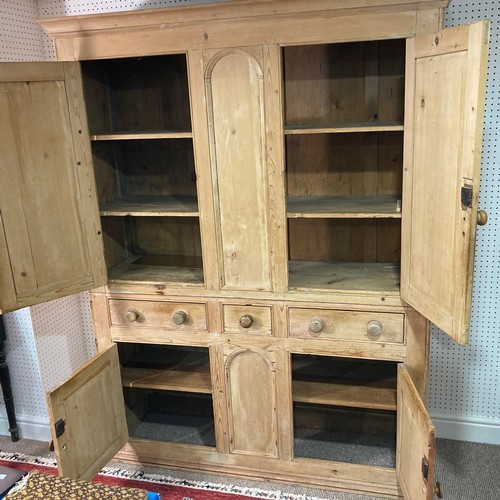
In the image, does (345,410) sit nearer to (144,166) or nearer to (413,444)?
(413,444)

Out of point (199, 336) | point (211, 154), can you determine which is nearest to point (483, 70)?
point (211, 154)

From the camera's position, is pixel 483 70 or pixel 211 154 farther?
pixel 211 154

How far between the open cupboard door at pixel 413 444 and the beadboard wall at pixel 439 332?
67 centimetres

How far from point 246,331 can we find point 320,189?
0.82 metres

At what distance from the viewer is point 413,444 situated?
2.05 meters

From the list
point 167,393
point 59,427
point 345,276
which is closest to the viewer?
point 59,427

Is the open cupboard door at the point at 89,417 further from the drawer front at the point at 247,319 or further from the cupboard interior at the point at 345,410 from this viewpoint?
the cupboard interior at the point at 345,410

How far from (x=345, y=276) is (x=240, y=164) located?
0.75 meters

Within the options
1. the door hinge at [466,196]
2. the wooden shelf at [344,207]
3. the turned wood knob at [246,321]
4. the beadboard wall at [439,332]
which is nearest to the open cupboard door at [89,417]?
the beadboard wall at [439,332]

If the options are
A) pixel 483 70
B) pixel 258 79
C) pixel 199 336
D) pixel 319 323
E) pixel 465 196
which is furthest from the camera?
pixel 199 336

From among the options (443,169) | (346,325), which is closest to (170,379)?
(346,325)

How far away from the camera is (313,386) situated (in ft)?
8.86

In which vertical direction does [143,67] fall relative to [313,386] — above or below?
above

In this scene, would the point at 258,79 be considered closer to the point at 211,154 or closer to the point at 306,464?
the point at 211,154
